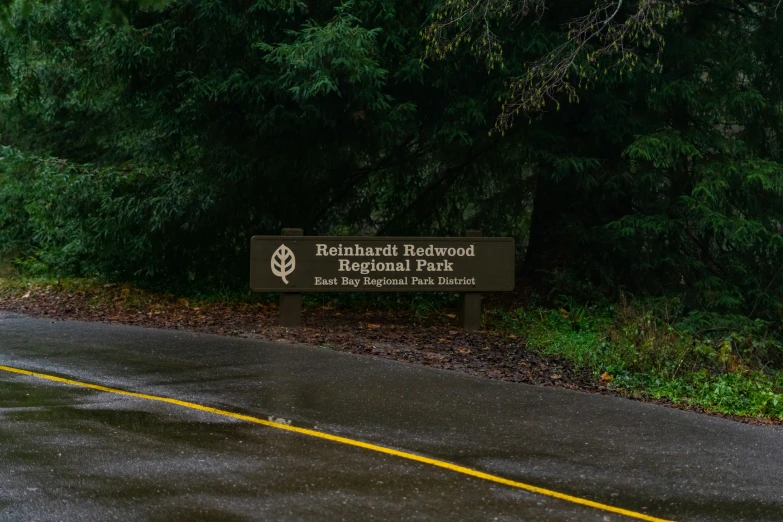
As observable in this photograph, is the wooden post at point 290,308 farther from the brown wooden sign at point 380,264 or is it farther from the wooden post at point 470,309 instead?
the wooden post at point 470,309

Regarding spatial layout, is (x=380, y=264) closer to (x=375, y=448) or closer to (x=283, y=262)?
(x=283, y=262)

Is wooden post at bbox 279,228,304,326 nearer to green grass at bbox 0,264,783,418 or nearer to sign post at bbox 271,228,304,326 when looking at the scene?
sign post at bbox 271,228,304,326

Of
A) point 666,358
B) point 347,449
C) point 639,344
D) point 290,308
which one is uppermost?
point 290,308

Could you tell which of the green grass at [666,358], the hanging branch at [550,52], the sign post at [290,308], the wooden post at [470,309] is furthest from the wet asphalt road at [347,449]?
the hanging branch at [550,52]

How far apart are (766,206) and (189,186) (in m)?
9.97

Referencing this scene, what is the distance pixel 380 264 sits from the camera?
Answer: 1370 cm

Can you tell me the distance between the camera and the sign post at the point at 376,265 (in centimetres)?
1333

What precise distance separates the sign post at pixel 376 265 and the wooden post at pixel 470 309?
0.05 ft

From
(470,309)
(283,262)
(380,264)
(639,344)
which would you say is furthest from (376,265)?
(639,344)

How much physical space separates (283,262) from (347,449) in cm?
636

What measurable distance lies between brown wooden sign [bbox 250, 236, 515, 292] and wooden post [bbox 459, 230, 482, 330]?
0.60ft

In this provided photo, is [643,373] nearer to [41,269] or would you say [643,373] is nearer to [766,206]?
[766,206]

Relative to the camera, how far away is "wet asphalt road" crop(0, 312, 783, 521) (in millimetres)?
6000

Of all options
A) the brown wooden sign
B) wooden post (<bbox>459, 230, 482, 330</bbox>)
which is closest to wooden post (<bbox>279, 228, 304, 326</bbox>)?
the brown wooden sign
